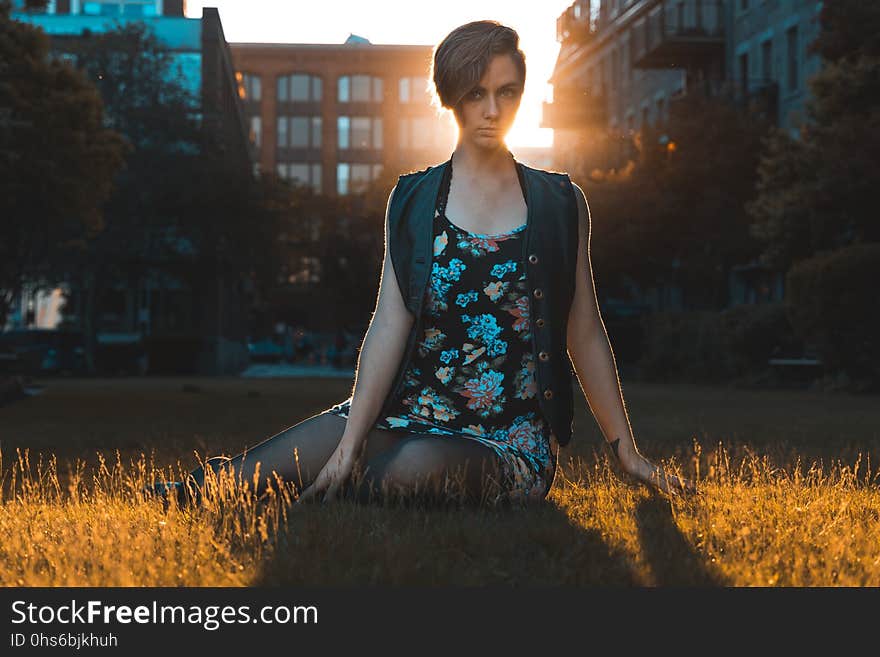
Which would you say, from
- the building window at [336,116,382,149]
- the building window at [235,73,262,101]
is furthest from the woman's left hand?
the building window at [235,73,262,101]

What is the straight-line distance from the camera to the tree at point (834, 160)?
92.3 feet

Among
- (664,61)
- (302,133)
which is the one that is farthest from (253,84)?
(664,61)

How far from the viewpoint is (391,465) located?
5164mm

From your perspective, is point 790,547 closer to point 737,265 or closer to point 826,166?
point 826,166

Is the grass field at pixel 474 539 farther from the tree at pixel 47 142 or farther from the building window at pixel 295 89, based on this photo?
the building window at pixel 295 89

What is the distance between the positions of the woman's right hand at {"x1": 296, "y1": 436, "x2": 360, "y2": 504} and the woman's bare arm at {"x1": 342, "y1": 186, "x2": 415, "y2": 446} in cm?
3

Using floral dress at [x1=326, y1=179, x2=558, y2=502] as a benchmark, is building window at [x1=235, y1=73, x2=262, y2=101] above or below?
above

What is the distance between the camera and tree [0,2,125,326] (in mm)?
21125

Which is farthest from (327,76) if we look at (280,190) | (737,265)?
(737,265)

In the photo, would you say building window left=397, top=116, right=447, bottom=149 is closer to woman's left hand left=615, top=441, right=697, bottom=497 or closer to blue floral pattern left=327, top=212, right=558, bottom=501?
woman's left hand left=615, top=441, right=697, bottom=497

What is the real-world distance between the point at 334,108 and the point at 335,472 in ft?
355

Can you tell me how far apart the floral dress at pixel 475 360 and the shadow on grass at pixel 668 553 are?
49 centimetres

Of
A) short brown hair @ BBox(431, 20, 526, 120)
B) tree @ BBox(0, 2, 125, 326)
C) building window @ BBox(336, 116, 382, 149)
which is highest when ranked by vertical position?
building window @ BBox(336, 116, 382, 149)

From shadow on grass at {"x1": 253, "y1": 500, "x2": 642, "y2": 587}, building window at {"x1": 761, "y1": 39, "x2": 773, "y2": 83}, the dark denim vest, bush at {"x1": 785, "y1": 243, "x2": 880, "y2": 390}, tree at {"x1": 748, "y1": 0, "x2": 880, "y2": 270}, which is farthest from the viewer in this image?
building window at {"x1": 761, "y1": 39, "x2": 773, "y2": 83}
